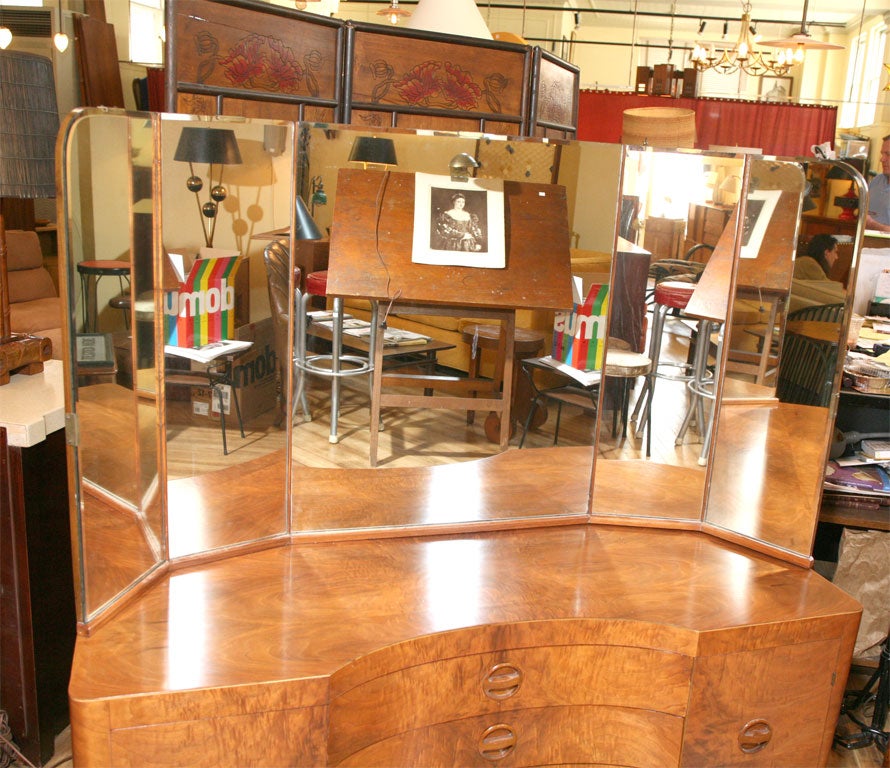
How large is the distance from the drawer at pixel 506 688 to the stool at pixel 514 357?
1.70ft

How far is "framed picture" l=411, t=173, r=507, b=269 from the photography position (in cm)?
184

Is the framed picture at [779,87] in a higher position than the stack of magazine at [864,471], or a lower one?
higher

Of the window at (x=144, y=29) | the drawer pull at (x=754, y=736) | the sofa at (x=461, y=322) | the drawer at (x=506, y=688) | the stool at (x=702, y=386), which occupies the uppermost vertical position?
the window at (x=144, y=29)

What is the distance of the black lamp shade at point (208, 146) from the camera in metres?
1.58

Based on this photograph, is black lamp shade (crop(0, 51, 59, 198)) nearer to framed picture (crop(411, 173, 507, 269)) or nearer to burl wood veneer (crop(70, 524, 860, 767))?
framed picture (crop(411, 173, 507, 269))

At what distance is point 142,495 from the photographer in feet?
5.52

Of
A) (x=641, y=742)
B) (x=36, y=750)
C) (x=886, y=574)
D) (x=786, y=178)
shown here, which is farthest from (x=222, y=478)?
(x=886, y=574)

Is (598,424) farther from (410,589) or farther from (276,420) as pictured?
(276,420)

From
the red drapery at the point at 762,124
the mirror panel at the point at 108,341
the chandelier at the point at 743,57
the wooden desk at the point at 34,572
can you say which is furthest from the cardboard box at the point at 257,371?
the red drapery at the point at 762,124

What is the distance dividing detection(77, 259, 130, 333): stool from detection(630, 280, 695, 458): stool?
3.83ft

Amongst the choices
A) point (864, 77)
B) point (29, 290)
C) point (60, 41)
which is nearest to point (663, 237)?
point (29, 290)

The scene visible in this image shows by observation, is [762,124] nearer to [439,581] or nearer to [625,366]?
[625,366]

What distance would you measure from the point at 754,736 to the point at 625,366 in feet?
2.80

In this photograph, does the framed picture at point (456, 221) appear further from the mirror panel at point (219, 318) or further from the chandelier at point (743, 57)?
the chandelier at point (743, 57)
